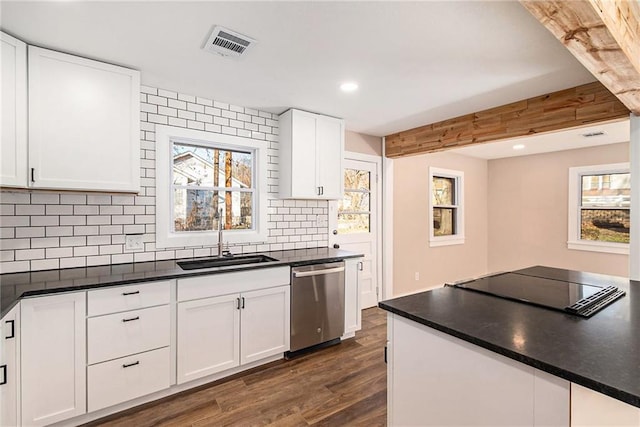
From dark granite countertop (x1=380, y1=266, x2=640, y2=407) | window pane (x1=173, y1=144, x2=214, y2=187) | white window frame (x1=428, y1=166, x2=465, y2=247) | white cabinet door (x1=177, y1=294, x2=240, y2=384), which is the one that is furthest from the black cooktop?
white window frame (x1=428, y1=166, x2=465, y2=247)

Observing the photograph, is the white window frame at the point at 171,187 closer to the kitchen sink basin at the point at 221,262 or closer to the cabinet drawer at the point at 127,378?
the kitchen sink basin at the point at 221,262

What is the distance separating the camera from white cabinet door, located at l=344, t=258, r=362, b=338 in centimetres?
315

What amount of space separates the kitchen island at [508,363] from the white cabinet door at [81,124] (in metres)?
2.09

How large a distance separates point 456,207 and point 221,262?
4266mm

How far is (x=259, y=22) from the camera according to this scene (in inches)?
67.1

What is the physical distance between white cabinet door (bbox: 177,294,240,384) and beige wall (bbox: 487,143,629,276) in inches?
206

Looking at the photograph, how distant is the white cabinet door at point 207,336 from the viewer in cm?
224

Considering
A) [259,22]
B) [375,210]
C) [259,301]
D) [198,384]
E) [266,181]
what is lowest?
[198,384]

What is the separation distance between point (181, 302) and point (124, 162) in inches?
42.8

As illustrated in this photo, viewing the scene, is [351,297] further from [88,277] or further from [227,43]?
[227,43]

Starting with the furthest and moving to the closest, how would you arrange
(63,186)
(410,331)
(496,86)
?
(496,86) → (63,186) → (410,331)

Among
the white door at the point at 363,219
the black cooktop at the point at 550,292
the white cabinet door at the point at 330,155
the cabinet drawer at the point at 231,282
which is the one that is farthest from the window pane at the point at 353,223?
the black cooktop at the point at 550,292

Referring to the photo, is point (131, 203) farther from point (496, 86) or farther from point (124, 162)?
point (496, 86)

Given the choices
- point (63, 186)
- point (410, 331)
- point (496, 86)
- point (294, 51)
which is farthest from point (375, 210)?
point (63, 186)
